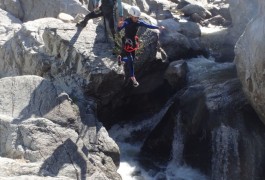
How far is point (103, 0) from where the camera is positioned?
1506 cm

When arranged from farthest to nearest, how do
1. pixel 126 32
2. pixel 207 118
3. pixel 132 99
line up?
pixel 132 99 → pixel 207 118 → pixel 126 32

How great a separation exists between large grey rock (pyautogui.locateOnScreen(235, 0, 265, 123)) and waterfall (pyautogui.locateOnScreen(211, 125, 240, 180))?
127cm

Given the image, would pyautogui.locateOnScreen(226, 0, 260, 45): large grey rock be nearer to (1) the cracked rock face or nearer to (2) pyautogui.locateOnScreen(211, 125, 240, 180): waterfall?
(2) pyautogui.locateOnScreen(211, 125, 240, 180): waterfall

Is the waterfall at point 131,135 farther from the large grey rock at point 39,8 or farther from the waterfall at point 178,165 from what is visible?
the large grey rock at point 39,8

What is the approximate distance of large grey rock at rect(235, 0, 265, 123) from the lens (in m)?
13.1

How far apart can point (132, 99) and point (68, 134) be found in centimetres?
604

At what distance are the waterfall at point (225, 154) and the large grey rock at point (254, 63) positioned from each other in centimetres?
127

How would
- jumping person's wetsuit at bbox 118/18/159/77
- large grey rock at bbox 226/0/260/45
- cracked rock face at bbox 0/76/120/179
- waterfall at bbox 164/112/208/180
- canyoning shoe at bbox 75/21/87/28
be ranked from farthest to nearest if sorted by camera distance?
large grey rock at bbox 226/0/260/45, canyoning shoe at bbox 75/21/87/28, waterfall at bbox 164/112/208/180, jumping person's wetsuit at bbox 118/18/159/77, cracked rock face at bbox 0/76/120/179

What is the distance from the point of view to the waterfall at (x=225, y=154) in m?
13.9

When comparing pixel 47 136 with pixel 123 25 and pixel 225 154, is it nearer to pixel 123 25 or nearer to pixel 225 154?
pixel 123 25

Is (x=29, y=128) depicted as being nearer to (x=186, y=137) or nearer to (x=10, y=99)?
(x=10, y=99)

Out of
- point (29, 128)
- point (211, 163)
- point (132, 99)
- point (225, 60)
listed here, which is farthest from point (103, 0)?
point (225, 60)

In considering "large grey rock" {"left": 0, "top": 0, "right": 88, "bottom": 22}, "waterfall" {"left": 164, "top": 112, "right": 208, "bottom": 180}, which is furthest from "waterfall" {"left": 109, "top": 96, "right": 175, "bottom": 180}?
"large grey rock" {"left": 0, "top": 0, "right": 88, "bottom": 22}

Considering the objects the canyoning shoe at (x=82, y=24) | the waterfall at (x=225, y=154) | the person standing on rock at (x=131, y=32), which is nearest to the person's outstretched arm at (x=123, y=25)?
the person standing on rock at (x=131, y=32)
